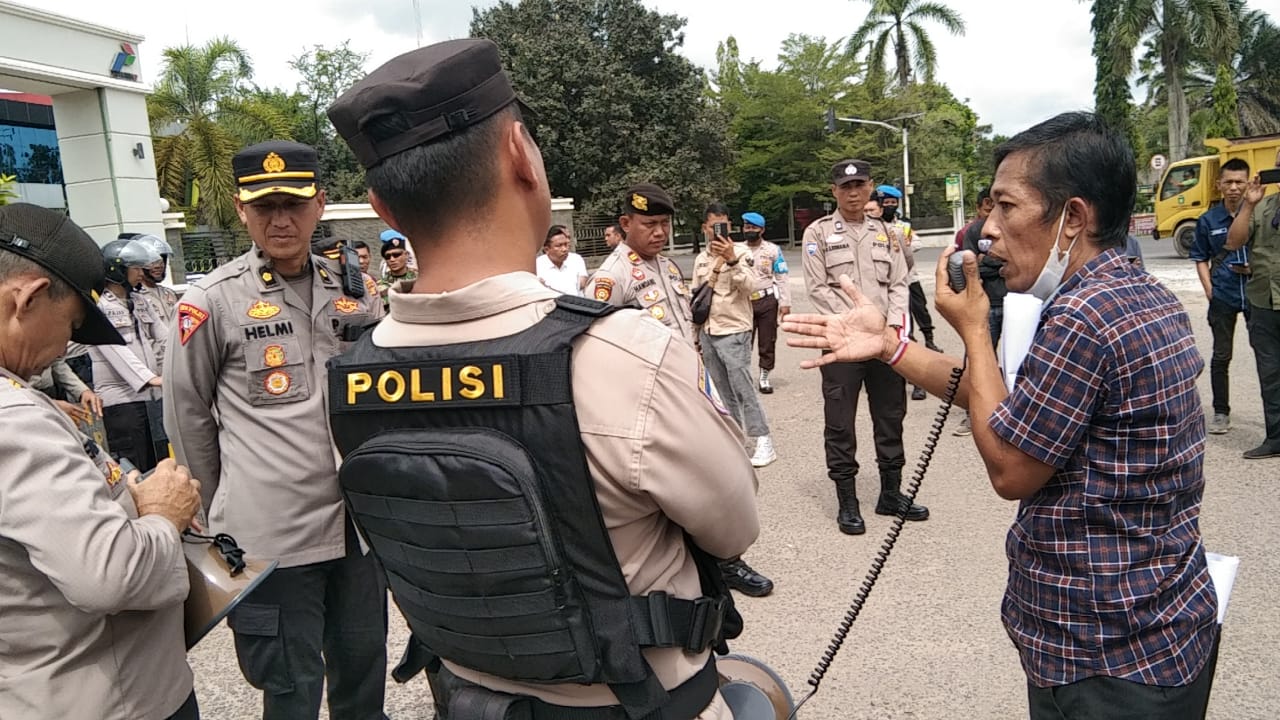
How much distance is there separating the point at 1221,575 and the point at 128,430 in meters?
6.33

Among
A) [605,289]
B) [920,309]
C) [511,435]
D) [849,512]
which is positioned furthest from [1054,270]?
[920,309]

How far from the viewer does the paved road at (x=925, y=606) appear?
3.10m

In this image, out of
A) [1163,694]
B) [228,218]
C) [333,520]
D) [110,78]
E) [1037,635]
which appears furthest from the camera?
[228,218]

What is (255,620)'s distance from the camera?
247cm

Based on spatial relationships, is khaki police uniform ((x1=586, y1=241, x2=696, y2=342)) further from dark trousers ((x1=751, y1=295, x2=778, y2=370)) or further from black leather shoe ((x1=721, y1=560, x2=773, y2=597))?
dark trousers ((x1=751, y1=295, x2=778, y2=370))

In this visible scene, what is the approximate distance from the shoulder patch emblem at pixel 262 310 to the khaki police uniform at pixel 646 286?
Result: 7.35 ft

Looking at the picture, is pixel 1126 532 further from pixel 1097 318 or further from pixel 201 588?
pixel 201 588

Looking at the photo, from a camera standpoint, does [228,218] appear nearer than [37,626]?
No

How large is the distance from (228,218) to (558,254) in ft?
54.1

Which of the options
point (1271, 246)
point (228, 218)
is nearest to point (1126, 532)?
point (1271, 246)

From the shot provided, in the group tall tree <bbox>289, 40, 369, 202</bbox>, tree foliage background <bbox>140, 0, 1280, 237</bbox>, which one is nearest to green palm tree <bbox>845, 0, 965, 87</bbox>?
tree foliage background <bbox>140, 0, 1280, 237</bbox>

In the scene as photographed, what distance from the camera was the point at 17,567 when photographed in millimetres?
1567

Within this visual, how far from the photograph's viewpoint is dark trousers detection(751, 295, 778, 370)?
8.88 m

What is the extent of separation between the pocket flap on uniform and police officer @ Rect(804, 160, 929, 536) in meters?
3.30
